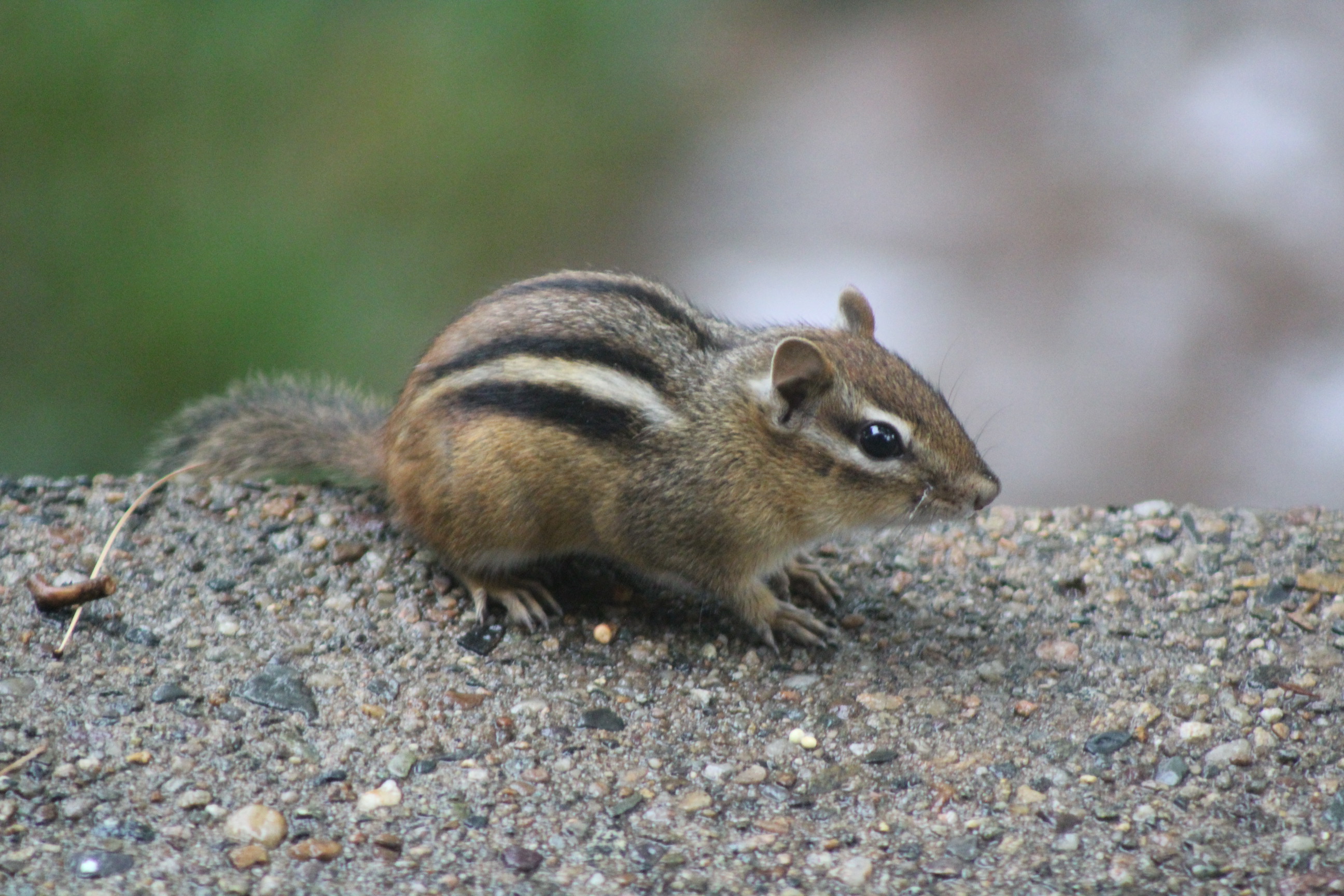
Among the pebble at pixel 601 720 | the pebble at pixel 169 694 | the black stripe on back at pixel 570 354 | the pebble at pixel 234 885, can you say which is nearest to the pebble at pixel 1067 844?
the pebble at pixel 601 720

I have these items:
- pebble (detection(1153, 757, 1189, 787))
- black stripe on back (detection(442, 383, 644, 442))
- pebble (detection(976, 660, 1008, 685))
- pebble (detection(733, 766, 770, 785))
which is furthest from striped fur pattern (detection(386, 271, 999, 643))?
pebble (detection(1153, 757, 1189, 787))

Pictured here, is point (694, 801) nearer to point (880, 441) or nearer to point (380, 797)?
point (380, 797)

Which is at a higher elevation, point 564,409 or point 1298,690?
point 1298,690

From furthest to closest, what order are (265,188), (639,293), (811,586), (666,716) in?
(265,188), (811,586), (639,293), (666,716)

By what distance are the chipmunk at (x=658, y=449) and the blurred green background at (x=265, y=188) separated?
6.98 feet

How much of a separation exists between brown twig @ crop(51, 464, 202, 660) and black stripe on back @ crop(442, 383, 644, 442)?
40.7 inches

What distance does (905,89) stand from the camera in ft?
31.6

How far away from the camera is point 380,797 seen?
2709mm

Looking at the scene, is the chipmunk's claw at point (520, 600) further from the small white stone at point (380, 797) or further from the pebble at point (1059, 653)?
the pebble at point (1059, 653)

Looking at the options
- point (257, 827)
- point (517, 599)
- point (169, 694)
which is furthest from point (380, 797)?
point (517, 599)

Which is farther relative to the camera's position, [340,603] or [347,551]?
[347,551]

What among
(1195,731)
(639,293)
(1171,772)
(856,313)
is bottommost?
(1171,772)

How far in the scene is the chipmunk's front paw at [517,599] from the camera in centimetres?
339

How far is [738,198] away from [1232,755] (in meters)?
6.66
